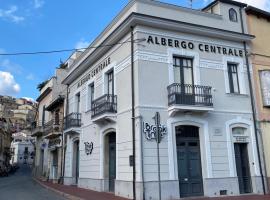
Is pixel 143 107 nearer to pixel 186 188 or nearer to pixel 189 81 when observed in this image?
pixel 189 81

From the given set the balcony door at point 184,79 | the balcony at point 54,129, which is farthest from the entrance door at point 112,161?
the balcony at point 54,129

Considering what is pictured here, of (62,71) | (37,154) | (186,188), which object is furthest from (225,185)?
(37,154)

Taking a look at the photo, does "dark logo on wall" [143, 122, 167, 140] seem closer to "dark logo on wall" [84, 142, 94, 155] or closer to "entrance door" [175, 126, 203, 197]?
"entrance door" [175, 126, 203, 197]

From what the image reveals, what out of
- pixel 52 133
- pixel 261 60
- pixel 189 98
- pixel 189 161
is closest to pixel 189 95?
pixel 189 98

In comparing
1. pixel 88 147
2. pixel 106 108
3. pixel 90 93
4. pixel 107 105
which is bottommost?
pixel 88 147

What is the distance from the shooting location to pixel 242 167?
16.3 meters

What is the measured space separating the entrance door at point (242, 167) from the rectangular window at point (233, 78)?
298 cm

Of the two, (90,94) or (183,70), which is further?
(90,94)

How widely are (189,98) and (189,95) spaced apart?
14 cm

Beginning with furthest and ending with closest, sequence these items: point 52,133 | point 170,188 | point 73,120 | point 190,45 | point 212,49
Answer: point 52,133 → point 73,120 → point 212,49 → point 190,45 → point 170,188

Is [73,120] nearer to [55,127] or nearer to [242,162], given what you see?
[55,127]

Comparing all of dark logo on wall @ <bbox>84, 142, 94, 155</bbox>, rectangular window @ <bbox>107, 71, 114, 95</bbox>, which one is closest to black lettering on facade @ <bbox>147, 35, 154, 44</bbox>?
rectangular window @ <bbox>107, 71, 114, 95</bbox>

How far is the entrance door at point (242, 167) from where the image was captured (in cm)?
1588

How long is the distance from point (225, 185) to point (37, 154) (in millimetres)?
25844
